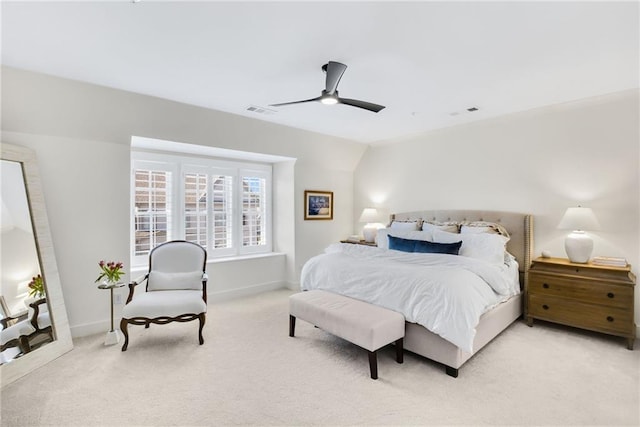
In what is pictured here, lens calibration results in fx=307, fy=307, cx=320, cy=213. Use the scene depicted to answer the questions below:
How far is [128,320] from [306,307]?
5.78 feet

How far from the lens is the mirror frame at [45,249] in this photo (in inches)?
114

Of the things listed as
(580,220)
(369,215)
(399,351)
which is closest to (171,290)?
(399,351)

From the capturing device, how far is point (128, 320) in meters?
3.03

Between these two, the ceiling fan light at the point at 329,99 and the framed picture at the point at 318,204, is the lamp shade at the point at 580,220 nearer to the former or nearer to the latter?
the ceiling fan light at the point at 329,99

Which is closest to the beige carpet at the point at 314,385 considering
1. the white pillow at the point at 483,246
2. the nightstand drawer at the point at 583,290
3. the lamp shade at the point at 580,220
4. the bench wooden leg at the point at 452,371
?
the bench wooden leg at the point at 452,371

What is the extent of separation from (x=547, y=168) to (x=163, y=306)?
15.9 feet

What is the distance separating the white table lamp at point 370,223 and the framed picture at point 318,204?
66 cm

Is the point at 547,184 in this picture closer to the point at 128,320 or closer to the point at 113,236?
the point at 128,320

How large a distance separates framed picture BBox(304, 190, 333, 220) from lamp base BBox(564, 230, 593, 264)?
3619 millimetres

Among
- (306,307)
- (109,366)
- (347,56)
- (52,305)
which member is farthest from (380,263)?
(52,305)

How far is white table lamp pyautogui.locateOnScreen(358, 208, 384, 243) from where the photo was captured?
556 cm

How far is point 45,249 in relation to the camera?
121 inches

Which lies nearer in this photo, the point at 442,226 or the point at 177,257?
the point at 177,257

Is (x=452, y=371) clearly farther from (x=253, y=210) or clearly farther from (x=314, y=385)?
(x=253, y=210)
